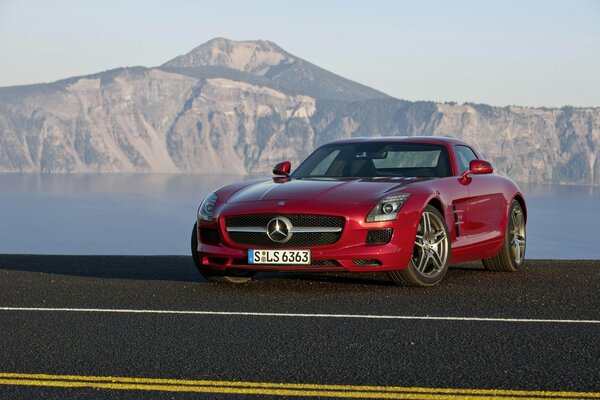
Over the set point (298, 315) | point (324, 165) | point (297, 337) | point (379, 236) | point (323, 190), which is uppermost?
point (324, 165)

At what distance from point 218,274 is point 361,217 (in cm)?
157

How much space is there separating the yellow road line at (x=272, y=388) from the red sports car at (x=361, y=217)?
4105 mm

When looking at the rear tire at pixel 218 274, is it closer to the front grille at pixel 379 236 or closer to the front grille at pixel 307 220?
the front grille at pixel 307 220

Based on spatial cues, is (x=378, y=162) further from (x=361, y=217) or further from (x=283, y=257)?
(x=283, y=257)

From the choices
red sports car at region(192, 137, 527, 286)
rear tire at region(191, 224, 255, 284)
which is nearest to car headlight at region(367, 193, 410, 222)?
red sports car at region(192, 137, 527, 286)

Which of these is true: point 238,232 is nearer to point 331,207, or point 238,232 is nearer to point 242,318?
point 331,207

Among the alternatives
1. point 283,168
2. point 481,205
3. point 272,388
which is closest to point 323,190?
point 283,168

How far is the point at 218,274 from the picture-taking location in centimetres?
948

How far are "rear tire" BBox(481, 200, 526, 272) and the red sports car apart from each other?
0.45 ft

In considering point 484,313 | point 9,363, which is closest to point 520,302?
point 484,313

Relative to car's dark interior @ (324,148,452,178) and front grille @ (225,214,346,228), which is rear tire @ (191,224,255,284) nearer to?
front grille @ (225,214,346,228)

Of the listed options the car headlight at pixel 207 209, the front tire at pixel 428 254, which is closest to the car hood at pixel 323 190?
the car headlight at pixel 207 209

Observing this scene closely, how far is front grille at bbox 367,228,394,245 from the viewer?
8.85 meters

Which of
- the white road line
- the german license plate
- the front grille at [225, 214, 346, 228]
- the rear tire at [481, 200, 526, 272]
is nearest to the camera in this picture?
the white road line
